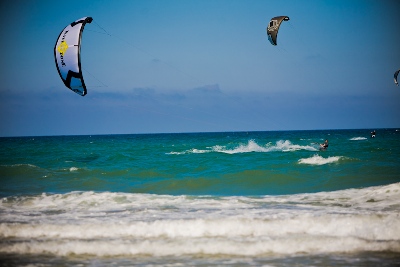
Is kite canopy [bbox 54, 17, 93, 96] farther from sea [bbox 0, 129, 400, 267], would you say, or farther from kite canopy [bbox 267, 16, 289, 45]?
kite canopy [bbox 267, 16, 289, 45]

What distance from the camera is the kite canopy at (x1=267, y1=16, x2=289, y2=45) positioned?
1659 centimetres

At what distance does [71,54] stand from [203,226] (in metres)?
7.08

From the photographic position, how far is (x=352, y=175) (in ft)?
51.5

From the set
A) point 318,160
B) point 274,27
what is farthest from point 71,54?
point 318,160

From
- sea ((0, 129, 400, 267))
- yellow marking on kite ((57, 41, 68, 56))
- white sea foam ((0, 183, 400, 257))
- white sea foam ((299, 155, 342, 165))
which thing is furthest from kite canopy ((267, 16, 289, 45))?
yellow marking on kite ((57, 41, 68, 56))

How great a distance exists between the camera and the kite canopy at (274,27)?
1659 cm

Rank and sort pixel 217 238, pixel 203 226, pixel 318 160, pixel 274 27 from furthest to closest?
pixel 318 160 < pixel 274 27 < pixel 203 226 < pixel 217 238

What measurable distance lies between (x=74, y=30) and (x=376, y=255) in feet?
33.1

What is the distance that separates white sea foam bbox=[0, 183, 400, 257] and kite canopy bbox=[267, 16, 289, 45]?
28.0 feet

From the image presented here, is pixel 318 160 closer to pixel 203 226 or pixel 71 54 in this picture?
pixel 71 54

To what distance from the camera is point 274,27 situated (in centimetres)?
1677

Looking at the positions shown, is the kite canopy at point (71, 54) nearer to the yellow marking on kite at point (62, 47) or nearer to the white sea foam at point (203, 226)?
the yellow marking on kite at point (62, 47)

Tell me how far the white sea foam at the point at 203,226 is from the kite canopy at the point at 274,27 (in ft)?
28.0

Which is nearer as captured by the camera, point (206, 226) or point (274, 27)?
point (206, 226)
